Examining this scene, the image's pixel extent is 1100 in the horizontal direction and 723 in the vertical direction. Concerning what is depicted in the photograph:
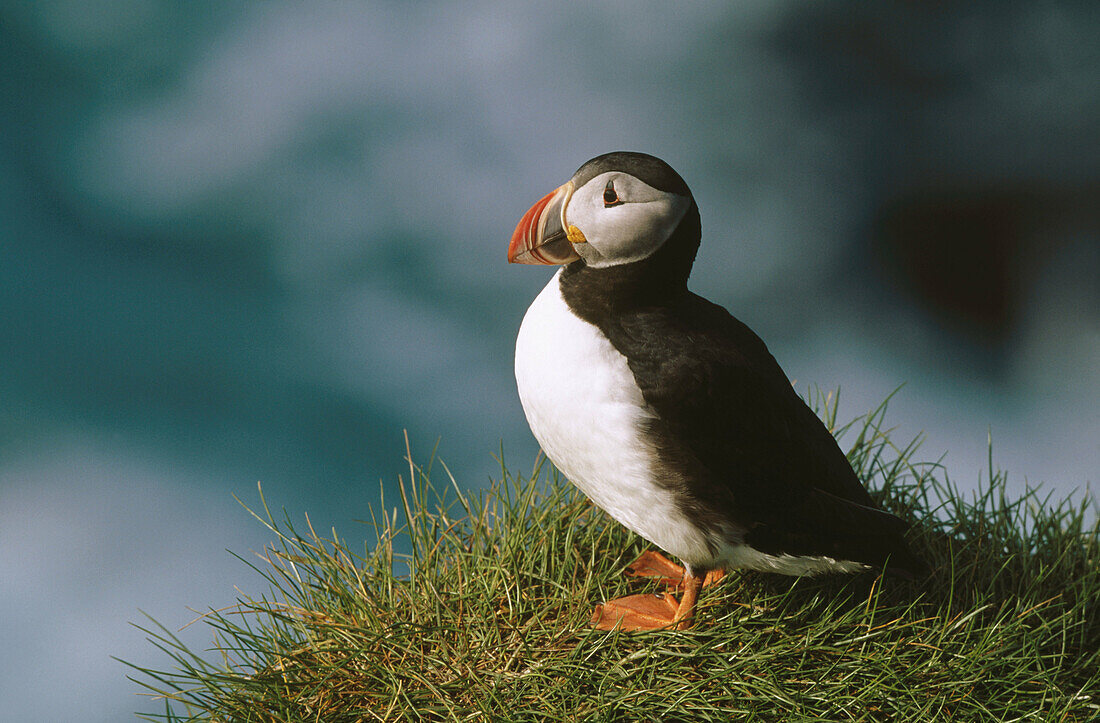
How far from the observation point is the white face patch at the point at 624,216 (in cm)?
261

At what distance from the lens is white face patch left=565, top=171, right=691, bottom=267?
2613 mm

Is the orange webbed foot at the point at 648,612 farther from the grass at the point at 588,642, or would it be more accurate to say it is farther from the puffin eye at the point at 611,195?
the puffin eye at the point at 611,195

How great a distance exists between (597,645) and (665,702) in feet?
0.85

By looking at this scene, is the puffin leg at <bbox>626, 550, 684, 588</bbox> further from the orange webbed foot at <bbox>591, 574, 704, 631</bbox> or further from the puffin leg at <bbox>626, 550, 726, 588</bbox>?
the orange webbed foot at <bbox>591, 574, 704, 631</bbox>

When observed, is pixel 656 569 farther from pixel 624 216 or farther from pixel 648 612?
pixel 624 216

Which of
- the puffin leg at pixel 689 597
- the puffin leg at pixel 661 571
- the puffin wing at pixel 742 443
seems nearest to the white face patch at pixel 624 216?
the puffin wing at pixel 742 443

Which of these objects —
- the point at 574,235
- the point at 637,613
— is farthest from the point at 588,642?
the point at 574,235

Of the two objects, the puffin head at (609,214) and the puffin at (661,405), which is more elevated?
the puffin head at (609,214)

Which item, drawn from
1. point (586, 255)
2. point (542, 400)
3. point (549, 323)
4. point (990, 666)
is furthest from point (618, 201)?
point (990, 666)

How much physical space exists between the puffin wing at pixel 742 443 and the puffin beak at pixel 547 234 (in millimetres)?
281

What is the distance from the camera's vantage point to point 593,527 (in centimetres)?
335

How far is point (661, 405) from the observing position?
8.63 feet

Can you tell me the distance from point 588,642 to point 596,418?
71cm

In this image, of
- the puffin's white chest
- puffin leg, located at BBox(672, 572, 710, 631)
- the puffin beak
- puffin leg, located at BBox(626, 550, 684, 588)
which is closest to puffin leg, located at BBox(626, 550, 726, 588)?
puffin leg, located at BBox(626, 550, 684, 588)
